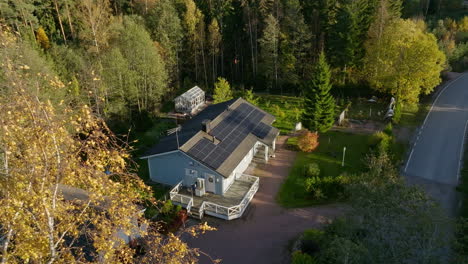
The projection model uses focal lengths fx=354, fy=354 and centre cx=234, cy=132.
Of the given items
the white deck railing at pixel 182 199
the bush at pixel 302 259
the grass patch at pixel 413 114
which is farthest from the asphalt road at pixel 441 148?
the white deck railing at pixel 182 199

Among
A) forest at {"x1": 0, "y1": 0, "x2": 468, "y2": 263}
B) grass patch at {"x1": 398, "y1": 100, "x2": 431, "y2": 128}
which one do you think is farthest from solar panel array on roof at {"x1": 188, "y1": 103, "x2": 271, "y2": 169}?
grass patch at {"x1": 398, "y1": 100, "x2": 431, "y2": 128}

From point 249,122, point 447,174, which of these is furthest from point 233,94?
point 447,174

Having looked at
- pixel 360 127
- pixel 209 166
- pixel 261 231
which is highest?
pixel 209 166

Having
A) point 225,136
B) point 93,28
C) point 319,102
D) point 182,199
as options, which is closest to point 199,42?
point 93,28

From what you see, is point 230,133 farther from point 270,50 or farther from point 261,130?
point 270,50

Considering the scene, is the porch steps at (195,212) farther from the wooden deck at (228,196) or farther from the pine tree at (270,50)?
the pine tree at (270,50)

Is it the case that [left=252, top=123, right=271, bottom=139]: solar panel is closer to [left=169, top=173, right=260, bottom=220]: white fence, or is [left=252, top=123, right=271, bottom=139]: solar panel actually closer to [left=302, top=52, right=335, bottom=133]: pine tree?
[left=302, top=52, right=335, bottom=133]: pine tree
